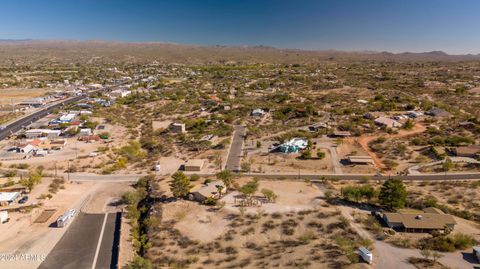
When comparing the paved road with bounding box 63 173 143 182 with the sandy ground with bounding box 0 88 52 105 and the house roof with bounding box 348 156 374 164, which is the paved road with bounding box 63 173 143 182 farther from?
the sandy ground with bounding box 0 88 52 105

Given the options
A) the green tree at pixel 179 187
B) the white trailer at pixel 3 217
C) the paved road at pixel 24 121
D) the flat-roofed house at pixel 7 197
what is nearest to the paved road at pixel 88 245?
the green tree at pixel 179 187

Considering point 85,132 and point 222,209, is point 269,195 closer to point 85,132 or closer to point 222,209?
point 222,209

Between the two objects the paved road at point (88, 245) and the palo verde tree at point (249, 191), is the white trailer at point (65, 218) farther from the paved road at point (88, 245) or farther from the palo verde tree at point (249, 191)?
the palo verde tree at point (249, 191)

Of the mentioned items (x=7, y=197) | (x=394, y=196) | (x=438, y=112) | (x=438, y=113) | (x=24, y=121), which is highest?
(x=438, y=112)

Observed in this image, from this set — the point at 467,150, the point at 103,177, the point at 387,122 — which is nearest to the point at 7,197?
the point at 103,177

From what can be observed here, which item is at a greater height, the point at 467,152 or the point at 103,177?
the point at 467,152

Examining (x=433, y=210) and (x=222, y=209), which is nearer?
(x=433, y=210)

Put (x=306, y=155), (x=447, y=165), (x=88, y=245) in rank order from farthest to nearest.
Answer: (x=306, y=155)
(x=447, y=165)
(x=88, y=245)
